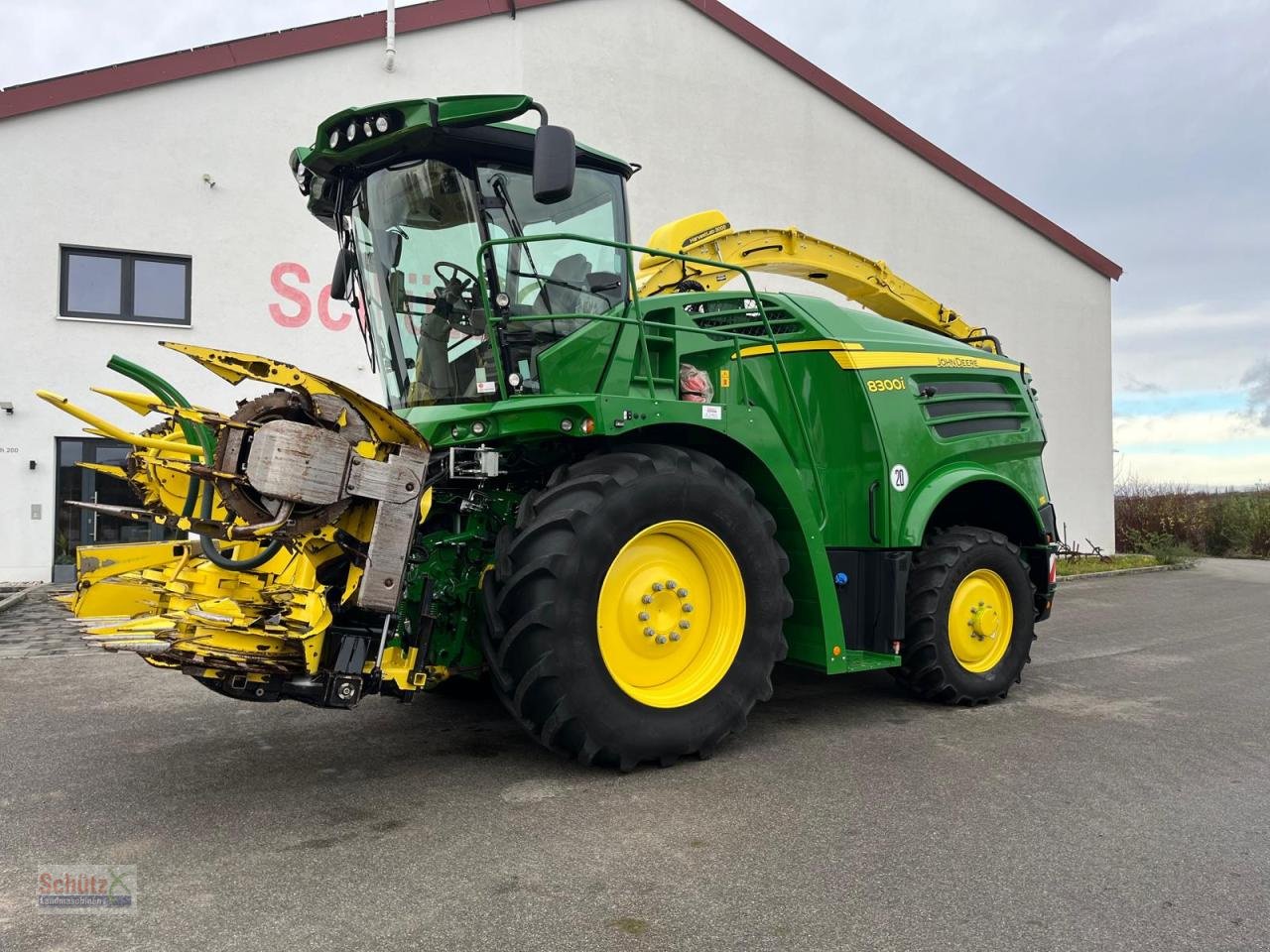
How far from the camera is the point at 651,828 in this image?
11.7ft

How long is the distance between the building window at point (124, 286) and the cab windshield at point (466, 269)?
8.89 meters

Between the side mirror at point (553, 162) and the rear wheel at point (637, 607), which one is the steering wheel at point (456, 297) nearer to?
the side mirror at point (553, 162)

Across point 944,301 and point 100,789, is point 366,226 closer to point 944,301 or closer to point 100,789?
point 100,789

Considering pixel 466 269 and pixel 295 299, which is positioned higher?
pixel 295 299

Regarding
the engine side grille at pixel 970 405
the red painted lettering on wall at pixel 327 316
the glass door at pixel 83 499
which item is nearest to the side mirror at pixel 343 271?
the engine side grille at pixel 970 405

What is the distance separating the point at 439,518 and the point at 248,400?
0.99 m

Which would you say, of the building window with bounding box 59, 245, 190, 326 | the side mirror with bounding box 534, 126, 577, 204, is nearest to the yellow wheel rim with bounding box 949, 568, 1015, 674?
the side mirror with bounding box 534, 126, 577, 204

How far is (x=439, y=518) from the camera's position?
429 centimetres

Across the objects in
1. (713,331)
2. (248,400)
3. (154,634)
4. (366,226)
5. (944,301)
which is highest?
(944,301)

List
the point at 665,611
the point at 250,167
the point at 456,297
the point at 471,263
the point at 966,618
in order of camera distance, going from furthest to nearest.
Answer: the point at 250,167 < the point at 966,618 < the point at 456,297 < the point at 471,263 < the point at 665,611

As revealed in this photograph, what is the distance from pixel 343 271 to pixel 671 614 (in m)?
2.58

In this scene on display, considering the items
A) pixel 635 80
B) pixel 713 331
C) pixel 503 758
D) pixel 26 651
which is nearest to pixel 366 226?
pixel 713 331

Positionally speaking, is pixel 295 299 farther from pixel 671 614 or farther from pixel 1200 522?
pixel 1200 522

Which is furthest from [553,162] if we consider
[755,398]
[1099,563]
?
[1099,563]
